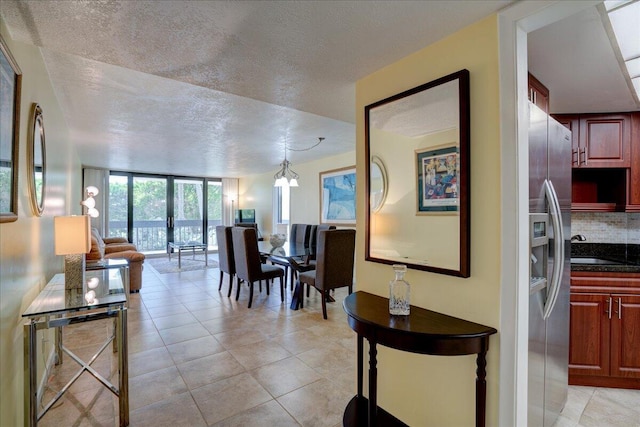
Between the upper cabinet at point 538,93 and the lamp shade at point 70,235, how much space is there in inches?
116

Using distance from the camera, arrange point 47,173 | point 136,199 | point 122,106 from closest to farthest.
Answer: point 47,173, point 122,106, point 136,199

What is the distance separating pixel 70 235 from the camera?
1992 mm

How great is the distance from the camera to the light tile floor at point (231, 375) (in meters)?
1.93

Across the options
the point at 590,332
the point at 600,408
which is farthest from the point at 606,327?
the point at 600,408

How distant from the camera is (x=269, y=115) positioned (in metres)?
3.50

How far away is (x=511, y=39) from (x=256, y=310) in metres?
3.68

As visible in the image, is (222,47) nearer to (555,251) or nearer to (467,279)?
(467,279)

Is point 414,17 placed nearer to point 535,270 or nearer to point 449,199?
point 449,199

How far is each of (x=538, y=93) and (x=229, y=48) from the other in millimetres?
1935

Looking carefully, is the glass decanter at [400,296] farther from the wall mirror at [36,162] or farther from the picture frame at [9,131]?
the wall mirror at [36,162]

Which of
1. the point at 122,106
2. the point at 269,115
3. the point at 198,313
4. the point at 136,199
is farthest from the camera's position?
the point at 136,199

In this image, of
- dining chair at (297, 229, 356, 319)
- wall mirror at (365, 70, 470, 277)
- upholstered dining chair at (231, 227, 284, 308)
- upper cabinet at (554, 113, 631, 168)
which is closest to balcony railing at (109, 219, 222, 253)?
upholstered dining chair at (231, 227, 284, 308)

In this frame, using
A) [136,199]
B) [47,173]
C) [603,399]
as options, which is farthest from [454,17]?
[136,199]

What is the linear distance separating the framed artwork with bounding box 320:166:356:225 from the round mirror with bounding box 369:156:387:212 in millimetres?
3407
